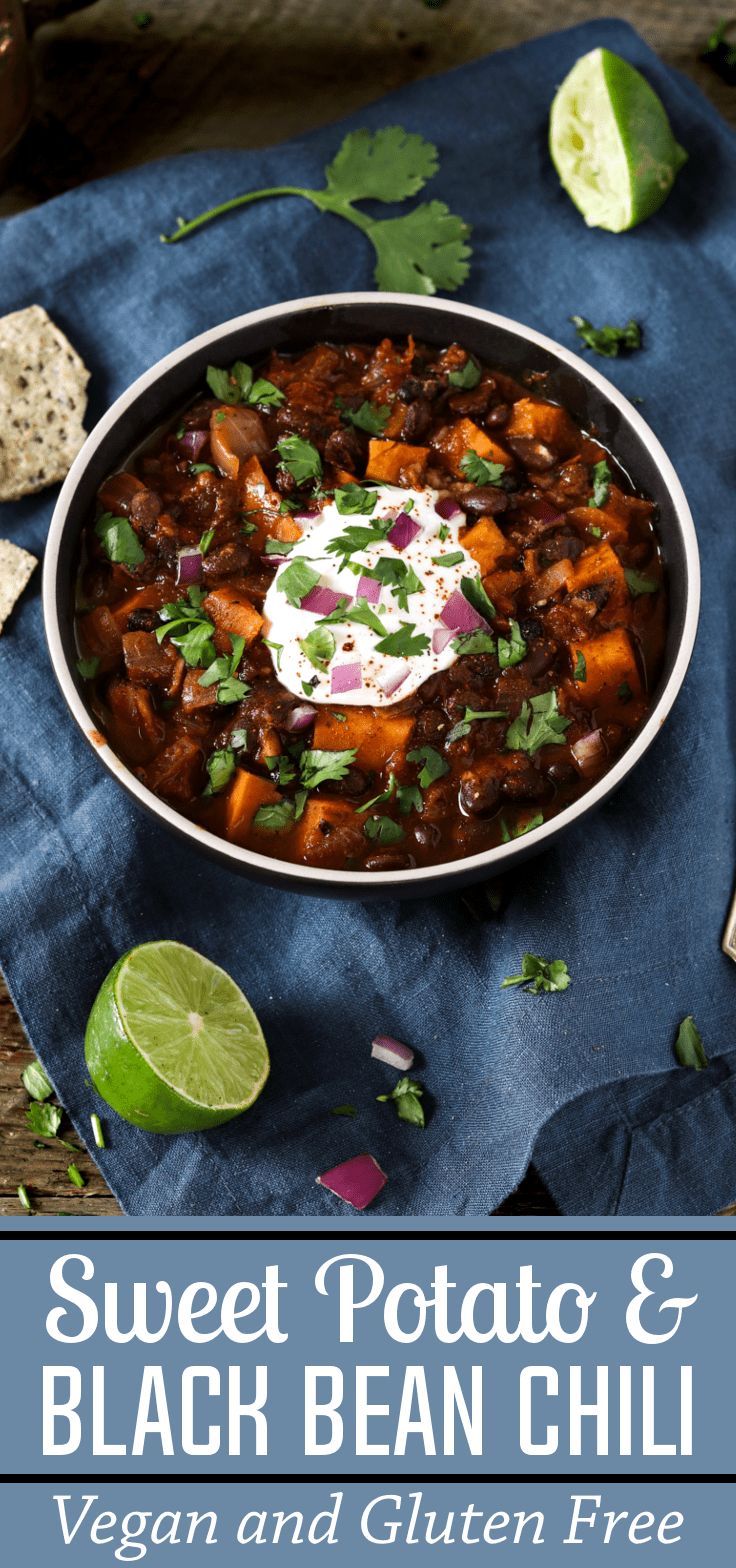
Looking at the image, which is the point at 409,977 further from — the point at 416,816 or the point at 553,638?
the point at 553,638

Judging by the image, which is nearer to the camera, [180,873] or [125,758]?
[125,758]

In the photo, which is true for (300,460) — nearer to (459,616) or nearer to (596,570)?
(459,616)

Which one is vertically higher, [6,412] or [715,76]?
[6,412]

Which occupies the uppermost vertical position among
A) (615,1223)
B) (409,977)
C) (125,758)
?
(125,758)

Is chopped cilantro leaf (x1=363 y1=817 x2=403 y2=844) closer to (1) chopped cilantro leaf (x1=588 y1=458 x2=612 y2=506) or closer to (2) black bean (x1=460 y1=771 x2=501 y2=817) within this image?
(2) black bean (x1=460 y1=771 x2=501 y2=817)

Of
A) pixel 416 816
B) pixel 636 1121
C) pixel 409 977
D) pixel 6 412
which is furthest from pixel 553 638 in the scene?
pixel 6 412

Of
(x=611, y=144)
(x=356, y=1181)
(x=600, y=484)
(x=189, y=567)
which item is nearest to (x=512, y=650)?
(x=600, y=484)

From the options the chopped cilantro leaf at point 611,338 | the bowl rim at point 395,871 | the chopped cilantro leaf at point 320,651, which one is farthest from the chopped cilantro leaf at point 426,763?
the chopped cilantro leaf at point 611,338

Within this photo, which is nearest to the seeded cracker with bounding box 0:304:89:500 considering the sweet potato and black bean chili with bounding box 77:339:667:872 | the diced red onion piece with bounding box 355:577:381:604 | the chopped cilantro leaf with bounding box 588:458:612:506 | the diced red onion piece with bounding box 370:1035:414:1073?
the sweet potato and black bean chili with bounding box 77:339:667:872
